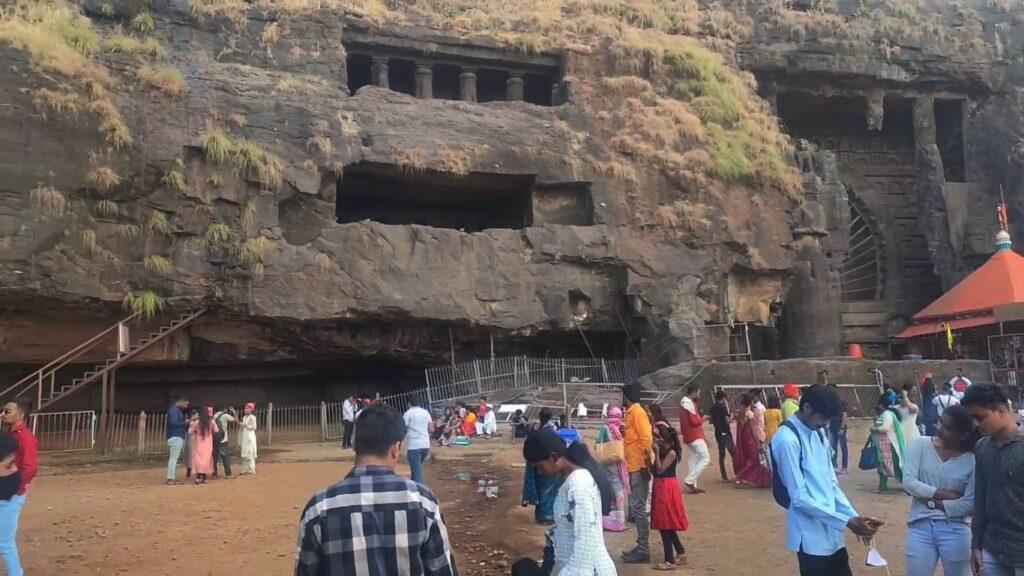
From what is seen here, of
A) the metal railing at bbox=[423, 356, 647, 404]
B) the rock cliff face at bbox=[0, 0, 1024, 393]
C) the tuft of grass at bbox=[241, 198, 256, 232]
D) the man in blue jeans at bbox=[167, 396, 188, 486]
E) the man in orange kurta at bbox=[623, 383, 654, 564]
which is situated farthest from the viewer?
the metal railing at bbox=[423, 356, 647, 404]

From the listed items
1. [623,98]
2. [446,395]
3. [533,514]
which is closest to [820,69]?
[623,98]

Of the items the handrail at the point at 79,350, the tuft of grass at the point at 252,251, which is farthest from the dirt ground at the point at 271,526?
the tuft of grass at the point at 252,251

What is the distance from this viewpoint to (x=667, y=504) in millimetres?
6176

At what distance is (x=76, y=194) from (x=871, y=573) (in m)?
17.3

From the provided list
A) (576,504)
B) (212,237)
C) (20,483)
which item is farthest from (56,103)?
(576,504)

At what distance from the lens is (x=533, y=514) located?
866 cm

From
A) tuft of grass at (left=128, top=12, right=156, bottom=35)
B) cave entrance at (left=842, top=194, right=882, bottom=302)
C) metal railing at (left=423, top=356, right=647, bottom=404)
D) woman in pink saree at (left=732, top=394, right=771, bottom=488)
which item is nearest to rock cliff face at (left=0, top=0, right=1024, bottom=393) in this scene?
tuft of grass at (left=128, top=12, right=156, bottom=35)

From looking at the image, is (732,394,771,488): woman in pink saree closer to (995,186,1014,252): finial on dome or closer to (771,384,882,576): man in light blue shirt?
(771,384,882,576): man in light blue shirt

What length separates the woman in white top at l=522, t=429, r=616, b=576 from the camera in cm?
361

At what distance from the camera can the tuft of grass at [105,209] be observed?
1673cm

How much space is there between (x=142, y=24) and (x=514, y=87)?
10671 mm

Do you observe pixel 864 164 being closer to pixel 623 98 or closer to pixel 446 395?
pixel 623 98

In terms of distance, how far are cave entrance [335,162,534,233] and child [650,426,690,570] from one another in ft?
48.8

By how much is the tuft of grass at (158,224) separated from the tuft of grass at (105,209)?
74 cm
